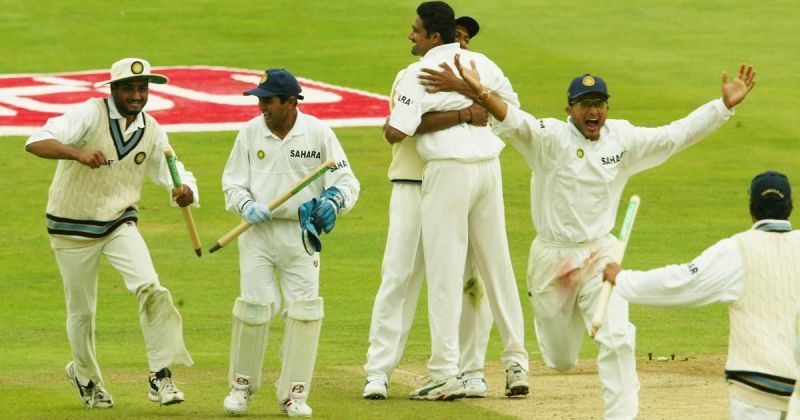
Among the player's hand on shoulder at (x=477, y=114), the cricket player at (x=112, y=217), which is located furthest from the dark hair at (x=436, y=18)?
the cricket player at (x=112, y=217)

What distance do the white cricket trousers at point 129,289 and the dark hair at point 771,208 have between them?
3.90 m

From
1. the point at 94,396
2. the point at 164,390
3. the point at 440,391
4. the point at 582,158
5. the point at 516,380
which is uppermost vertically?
the point at 582,158

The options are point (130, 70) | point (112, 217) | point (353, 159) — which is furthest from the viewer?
point (353, 159)

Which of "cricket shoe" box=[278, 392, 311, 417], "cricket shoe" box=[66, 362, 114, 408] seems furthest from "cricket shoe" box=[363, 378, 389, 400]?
"cricket shoe" box=[66, 362, 114, 408]

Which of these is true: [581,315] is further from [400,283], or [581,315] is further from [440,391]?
[400,283]

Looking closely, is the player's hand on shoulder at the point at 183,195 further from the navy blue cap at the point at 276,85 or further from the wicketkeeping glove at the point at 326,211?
the wicketkeeping glove at the point at 326,211

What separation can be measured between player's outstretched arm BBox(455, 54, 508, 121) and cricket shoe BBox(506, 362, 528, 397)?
1.75 meters

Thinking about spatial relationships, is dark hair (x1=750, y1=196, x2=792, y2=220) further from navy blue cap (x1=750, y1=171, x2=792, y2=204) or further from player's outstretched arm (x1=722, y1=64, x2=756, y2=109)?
player's outstretched arm (x1=722, y1=64, x2=756, y2=109)

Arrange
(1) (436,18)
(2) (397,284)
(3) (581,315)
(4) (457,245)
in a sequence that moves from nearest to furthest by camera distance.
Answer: (3) (581,315) → (4) (457,245) → (1) (436,18) → (2) (397,284)

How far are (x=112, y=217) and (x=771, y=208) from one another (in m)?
4.28

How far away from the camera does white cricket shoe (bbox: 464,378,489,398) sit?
1035cm

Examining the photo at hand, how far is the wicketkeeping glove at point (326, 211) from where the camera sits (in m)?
9.47

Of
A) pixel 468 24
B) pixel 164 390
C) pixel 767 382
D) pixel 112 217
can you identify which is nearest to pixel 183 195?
pixel 112 217

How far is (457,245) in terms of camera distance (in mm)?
10094
